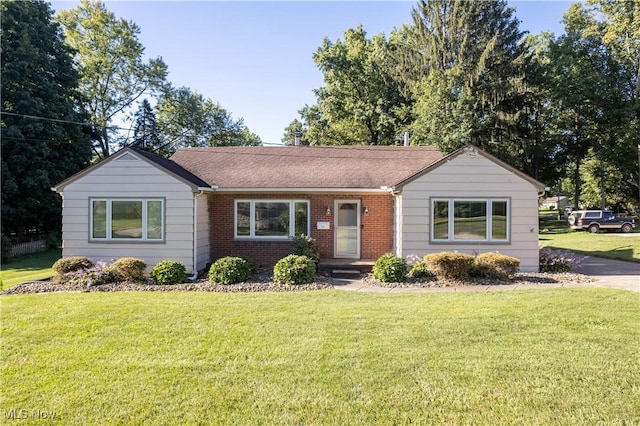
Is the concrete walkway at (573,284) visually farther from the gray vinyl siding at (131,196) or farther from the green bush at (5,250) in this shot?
the green bush at (5,250)

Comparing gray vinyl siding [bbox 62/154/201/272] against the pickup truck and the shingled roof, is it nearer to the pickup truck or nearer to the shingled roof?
the shingled roof

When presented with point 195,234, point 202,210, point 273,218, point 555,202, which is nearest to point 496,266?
point 273,218

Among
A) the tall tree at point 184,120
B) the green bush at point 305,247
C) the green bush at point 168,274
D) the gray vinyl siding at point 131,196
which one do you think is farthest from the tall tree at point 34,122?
the green bush at point 305,247

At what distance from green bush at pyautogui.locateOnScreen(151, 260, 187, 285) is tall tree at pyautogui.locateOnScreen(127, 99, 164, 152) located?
28.0 metres

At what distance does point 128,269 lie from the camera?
10.4 m

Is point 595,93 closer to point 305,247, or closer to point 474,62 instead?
point 474,62

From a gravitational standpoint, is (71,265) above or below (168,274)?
above

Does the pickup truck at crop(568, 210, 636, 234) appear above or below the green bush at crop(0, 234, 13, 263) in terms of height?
above

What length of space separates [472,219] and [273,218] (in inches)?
243

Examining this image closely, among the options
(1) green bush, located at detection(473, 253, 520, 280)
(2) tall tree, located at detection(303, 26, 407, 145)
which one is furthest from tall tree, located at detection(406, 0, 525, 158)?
(1) green bush, located at detection(473, 253, 520, 280)

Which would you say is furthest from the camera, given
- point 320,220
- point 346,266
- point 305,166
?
point 305,166

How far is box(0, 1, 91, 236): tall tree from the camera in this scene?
797 inches

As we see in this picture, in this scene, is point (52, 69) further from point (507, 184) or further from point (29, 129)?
point (507, 184)

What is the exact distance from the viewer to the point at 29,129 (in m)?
20.5
